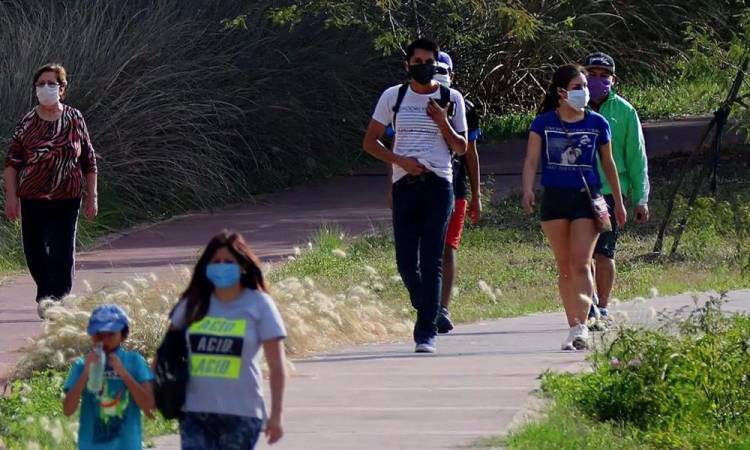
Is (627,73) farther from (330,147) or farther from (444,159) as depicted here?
(444,159)

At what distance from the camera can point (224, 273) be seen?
17.3 ft

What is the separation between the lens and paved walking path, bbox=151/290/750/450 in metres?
6.98

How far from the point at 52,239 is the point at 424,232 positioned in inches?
106

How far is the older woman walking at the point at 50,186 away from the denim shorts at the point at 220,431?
5.36 metres

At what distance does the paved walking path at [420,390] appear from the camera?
275 inches

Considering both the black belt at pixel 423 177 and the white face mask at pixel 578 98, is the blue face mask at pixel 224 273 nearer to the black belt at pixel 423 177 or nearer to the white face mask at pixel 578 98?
the black belt at pixel 423 177

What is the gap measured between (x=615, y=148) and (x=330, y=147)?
1091cm

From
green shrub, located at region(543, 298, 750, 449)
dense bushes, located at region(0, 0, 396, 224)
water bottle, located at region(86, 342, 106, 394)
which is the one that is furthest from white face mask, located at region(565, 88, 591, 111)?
dense bushes, located at region(0, 0, 396, 224)

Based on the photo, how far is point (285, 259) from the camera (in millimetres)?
14281

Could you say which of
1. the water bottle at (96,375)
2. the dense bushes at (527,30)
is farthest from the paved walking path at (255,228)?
the water bottle at (96,375)

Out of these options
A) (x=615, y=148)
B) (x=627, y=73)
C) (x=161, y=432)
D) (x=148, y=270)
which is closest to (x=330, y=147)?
(x=627, y=73)

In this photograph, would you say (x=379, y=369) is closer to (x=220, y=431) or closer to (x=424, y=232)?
(x=424, y=232)

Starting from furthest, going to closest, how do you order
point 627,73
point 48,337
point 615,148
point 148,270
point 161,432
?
point 627,73 < point 148,270 < point 615,148 < point 48,337 < point 161,432

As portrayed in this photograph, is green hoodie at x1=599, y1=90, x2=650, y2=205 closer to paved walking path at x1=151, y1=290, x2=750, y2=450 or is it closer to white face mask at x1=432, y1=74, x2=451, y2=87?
paved walking path at x1=151, y1=290, x2=750, y2=450
